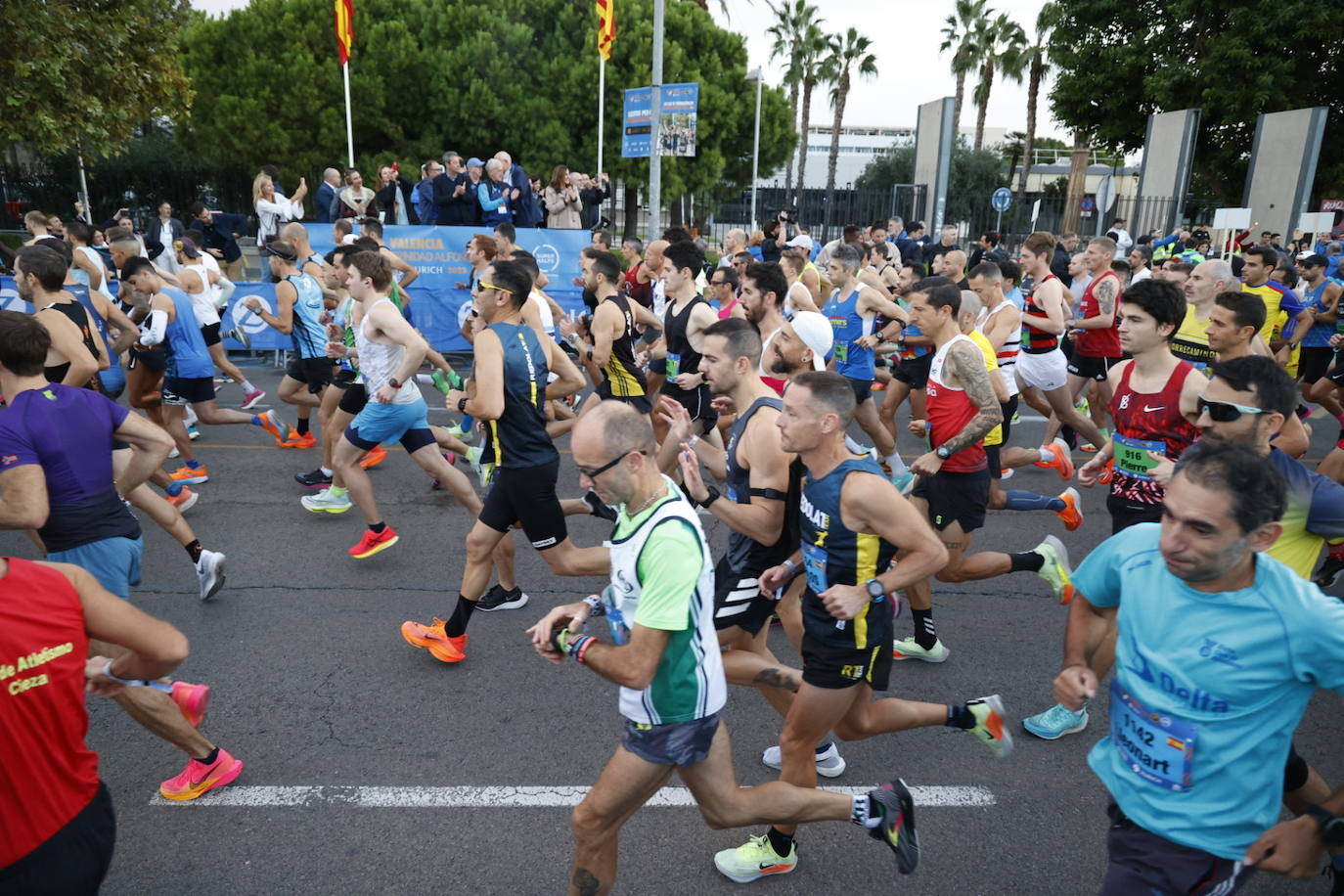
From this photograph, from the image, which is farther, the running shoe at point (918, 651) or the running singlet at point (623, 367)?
the running singlet at point (623, 367)

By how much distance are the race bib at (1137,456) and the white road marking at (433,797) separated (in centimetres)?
171

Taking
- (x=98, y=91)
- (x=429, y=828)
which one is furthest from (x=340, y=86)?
(x=429, y=828)

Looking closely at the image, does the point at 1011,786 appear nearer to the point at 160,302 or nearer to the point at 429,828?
the point at 429,828

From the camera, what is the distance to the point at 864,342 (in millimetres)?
7980

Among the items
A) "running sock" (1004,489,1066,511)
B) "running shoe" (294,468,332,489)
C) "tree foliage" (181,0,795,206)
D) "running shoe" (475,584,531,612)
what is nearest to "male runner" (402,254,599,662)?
"running shoe" (475,584,531,612)

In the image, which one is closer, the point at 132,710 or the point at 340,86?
the point at 132,710

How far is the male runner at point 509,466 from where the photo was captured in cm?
496

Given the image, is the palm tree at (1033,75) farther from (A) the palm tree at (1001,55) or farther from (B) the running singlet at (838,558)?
(B) the running singlet at (838,558)

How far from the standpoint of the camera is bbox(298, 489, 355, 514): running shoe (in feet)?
23.7

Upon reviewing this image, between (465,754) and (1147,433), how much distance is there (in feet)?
11.9

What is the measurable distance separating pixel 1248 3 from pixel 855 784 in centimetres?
3462

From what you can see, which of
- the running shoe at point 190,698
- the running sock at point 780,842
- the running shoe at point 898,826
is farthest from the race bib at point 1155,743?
the running shoe at point 190,698

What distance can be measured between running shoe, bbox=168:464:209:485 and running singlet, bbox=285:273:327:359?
Result: 1.37 meters

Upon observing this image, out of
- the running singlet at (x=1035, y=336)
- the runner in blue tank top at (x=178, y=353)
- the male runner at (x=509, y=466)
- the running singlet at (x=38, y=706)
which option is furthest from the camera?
the running singlet at (x=1035, y=336)
